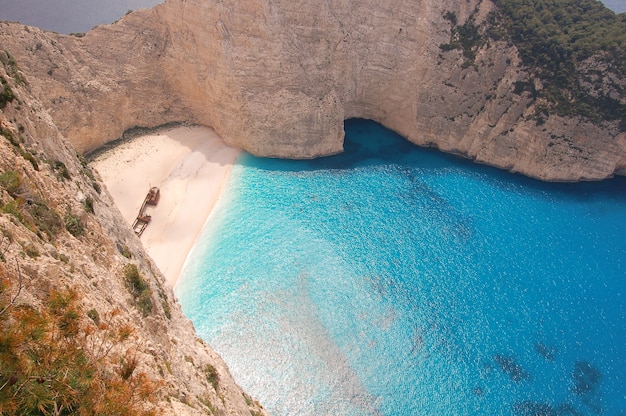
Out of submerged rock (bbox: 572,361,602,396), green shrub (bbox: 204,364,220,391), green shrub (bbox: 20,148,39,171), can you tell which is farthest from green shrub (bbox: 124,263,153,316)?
submerged rock (bbox: 572,361,602,396)

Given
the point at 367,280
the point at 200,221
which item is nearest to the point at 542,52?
the point at 367,280

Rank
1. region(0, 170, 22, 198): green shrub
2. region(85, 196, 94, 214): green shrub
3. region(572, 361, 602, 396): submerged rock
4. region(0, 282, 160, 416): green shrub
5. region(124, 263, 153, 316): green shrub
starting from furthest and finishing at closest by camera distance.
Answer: region(572, 361, 602, 396): submerged rock, region(85, 196, 94, 214): green shrub, region(124, 263, 153, 316): green shrub, region(0, 170, 22, 198): green shrub, region(0, 282, 160, 416): green shrub

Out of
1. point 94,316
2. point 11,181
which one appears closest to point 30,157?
point 11,181

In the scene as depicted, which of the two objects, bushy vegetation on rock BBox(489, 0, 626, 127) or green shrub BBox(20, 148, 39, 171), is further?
bushy vegetation on rock BBox(489, 0, 626, 127)

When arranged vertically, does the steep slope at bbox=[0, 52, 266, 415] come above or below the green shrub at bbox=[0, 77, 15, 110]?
below

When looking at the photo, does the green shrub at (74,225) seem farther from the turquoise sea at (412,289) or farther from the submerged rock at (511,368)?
the submerged rock at (511,368)

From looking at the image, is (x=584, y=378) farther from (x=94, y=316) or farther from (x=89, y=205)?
(x=89, y=205)

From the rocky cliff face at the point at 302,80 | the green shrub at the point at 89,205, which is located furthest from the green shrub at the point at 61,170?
the rocky cliff face at the point at 302,80

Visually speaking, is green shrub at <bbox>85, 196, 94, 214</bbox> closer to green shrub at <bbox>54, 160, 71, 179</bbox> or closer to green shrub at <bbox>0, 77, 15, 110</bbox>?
green shrub at <bbox>54, 160, 71, 179</bbox>
